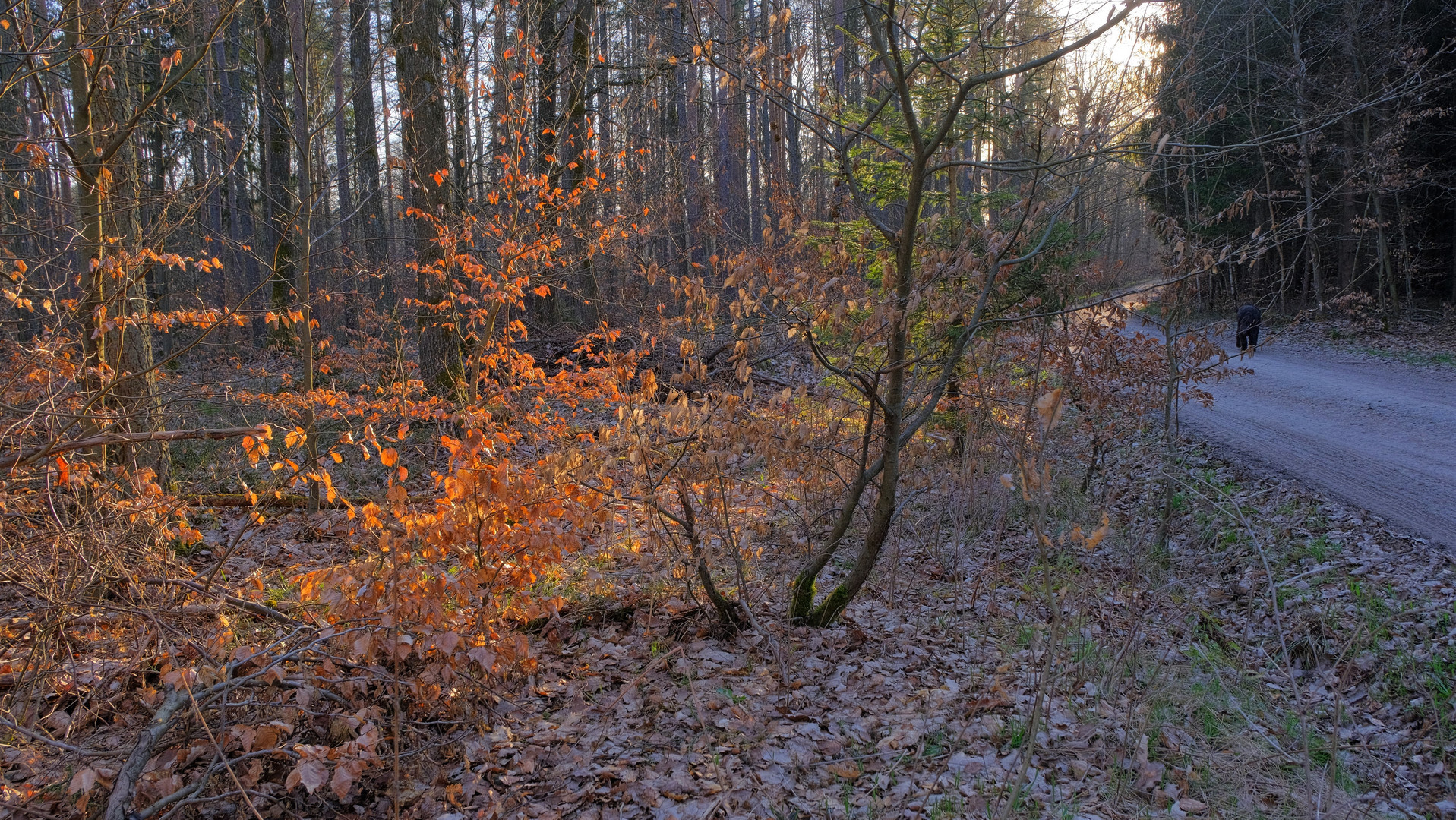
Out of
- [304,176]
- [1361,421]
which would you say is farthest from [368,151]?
[1361,421]

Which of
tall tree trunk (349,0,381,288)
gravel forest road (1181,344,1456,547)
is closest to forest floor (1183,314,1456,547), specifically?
gravel forest road (1181,344,1456,547)

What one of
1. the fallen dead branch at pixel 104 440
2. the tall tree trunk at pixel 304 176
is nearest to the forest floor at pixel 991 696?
the fallen dead branch at pixel 104 440

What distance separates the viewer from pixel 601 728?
4.09 metres

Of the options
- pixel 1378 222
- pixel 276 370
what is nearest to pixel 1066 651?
pixel 276 370

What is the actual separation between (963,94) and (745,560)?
364 centimetres

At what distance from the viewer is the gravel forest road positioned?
6906 mm

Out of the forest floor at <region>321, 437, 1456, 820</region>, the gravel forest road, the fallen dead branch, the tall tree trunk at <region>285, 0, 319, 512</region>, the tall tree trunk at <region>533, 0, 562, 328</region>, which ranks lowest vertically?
the forest floor at <region>321, 437, 1456, 820</region>

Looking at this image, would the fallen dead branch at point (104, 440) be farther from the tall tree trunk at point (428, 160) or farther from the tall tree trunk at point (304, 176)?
the tall tree trunk at point (428, 160)

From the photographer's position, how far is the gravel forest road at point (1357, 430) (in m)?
6.91

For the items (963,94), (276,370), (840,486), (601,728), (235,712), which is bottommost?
(601,728)

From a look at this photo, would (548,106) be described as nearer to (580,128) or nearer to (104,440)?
(580,128)

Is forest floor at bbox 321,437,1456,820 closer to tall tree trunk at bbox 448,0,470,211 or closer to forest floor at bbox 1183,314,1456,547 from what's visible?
forest floor at bbox 1183,314,1456,547

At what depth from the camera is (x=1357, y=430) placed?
9.23 meters

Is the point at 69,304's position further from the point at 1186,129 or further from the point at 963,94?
the point at 1186,129
